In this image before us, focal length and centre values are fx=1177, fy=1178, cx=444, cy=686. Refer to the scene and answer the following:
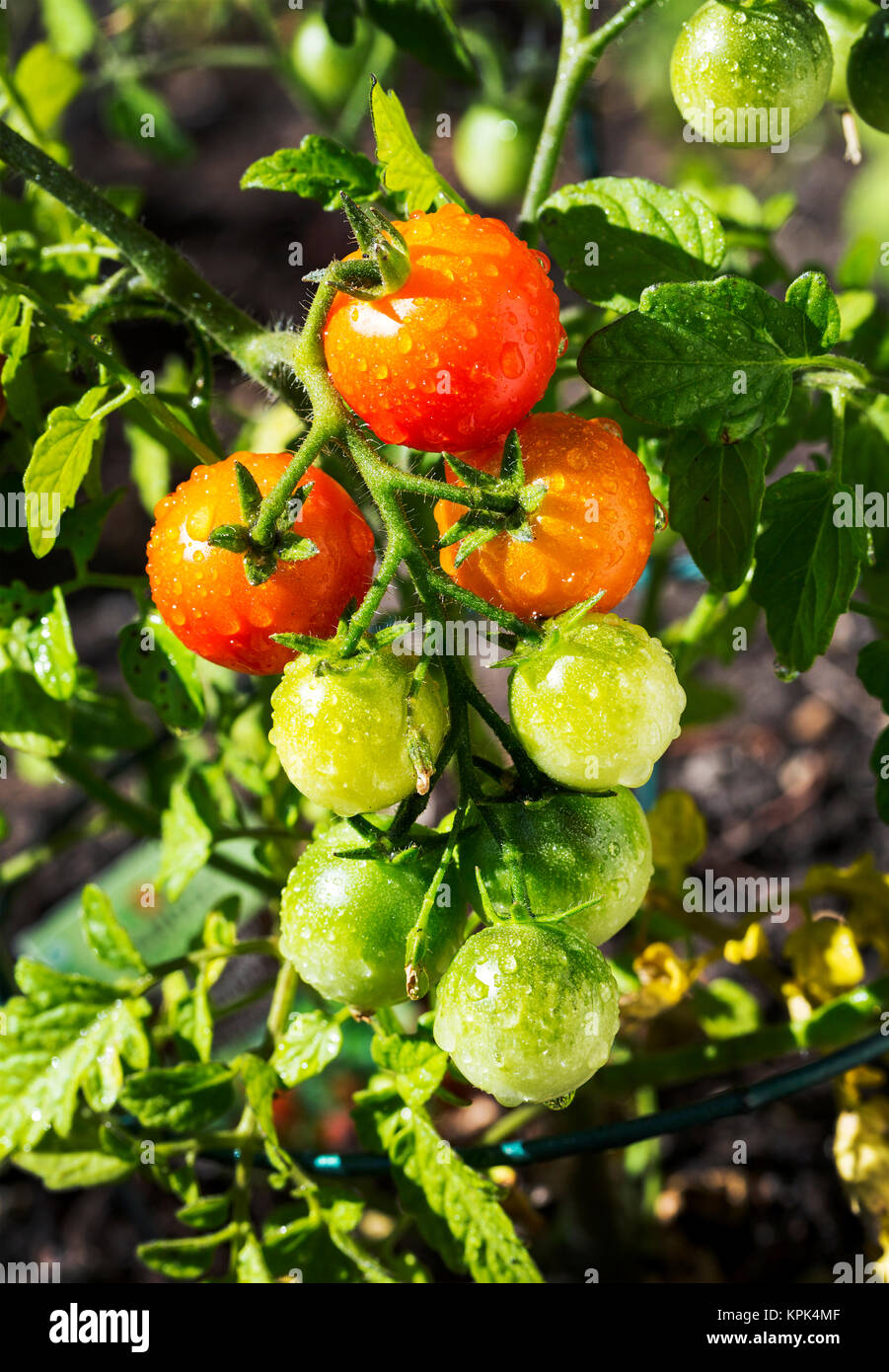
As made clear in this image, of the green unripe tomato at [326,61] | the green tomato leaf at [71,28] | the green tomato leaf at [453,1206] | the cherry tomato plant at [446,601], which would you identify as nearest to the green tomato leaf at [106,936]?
the cherry tomato plant at [446,601]

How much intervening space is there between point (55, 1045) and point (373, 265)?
1.74ft

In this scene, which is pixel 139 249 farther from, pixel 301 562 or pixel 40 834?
A: pixel 40 834

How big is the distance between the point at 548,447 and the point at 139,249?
299mm

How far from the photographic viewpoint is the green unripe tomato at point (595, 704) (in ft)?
1.68

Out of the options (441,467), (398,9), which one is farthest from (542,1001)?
(398,9)

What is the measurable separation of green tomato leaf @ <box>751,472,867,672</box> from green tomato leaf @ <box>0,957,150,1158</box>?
1.54ft

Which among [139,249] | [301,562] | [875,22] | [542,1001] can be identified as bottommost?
[542,1001]

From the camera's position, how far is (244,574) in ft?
1.86

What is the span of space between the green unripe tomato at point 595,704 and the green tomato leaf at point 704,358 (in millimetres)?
132

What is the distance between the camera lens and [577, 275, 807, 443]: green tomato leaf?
1.92 feet

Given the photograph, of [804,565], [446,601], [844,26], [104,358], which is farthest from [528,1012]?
[844,26]

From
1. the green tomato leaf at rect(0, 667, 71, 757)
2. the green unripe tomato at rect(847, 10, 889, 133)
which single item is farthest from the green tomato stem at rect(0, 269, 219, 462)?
the green unripe tomato at rect(847, 10, 889, 133)

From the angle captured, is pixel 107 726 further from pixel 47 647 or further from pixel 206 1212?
pixel 206 1212

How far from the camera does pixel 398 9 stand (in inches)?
32.6
